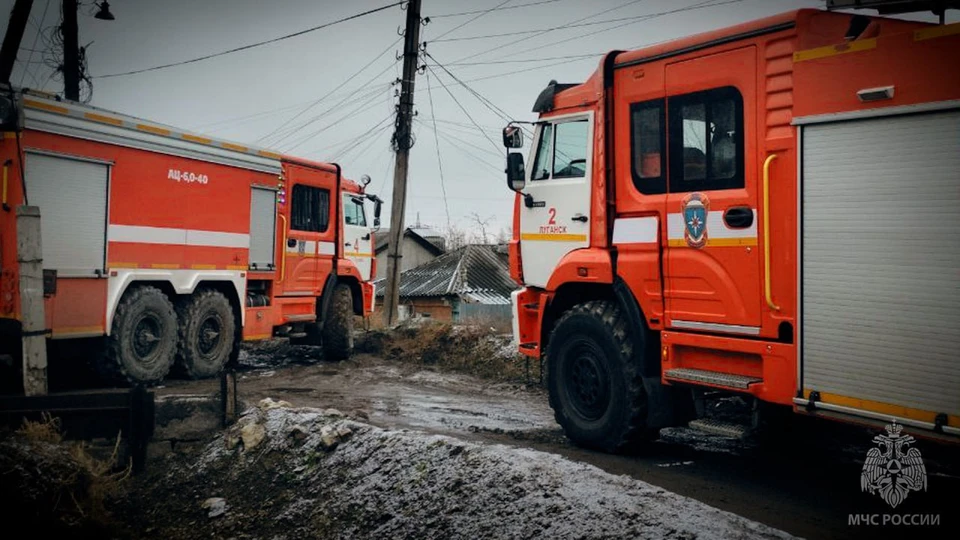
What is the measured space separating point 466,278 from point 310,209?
2745cm

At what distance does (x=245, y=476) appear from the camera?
7.71 m

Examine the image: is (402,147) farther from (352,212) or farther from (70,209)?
(70,209)

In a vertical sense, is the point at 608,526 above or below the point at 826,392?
below

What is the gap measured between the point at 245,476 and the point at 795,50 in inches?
237

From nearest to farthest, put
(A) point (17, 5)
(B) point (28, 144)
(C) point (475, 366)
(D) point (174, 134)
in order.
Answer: (B) point (28, 144)
(D) point (174, 134)
(C) point (475, 366)
(A) point (17, 5)

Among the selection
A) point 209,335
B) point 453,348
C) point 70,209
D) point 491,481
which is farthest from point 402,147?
point 491,481

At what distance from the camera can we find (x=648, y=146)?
23.1 feet

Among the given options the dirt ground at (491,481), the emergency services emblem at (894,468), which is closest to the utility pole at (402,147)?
the dirt ground at (491,481)

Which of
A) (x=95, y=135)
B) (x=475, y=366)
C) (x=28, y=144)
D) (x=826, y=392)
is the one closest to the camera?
(x=826, y=392)

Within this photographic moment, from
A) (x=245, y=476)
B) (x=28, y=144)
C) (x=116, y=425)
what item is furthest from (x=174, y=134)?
(x=245, y=476)

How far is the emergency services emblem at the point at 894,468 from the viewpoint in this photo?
211 inches

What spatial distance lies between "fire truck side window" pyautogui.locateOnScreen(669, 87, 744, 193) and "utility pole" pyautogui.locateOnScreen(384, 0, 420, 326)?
12874 mm

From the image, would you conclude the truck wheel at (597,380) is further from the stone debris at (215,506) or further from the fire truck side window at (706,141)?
the stone debris at (215,506)

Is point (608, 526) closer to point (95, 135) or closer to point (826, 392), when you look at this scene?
point (826, 392)
